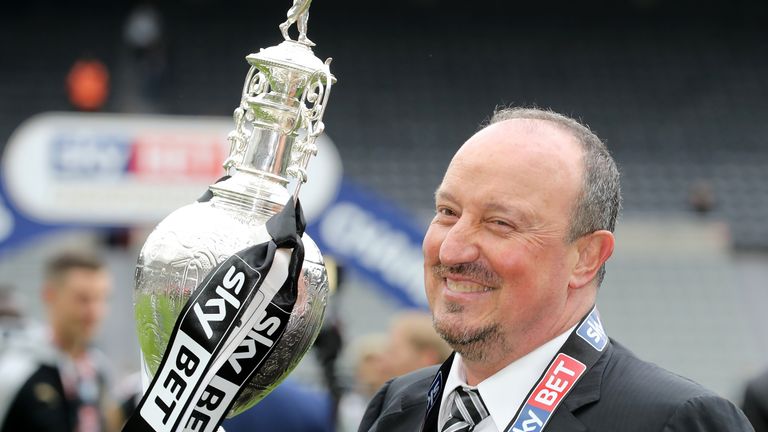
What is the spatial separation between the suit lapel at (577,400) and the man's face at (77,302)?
352 cm

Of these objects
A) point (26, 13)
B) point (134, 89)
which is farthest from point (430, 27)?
point (26, 13)

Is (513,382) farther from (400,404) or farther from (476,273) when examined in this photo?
(400,404)

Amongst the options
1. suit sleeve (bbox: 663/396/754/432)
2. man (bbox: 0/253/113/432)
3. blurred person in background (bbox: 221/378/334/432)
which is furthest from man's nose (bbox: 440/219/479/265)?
man (bbox: 0/253/113/432)

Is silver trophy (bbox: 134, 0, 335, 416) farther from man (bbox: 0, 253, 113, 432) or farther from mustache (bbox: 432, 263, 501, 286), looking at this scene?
man (bbox: 0, 253, 113, 432)

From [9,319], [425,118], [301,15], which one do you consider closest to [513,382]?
[301,15]

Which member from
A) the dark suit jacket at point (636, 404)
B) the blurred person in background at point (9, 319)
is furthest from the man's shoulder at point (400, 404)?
the blurred person in background at point (9, 319)

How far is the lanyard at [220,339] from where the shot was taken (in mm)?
1764

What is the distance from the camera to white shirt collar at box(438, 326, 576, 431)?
1848 millimetres

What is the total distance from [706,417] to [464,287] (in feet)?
1.27

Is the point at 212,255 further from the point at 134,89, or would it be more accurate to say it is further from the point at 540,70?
the point at 540,70

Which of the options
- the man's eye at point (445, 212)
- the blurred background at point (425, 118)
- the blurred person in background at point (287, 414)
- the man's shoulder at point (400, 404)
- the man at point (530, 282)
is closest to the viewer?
the man at point (530, 282)

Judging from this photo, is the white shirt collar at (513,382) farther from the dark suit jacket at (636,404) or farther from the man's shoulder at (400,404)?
the man's shoulder at (400,404)

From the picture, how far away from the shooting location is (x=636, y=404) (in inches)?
69.4

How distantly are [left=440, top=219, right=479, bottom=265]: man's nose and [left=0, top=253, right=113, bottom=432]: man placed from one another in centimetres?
315
